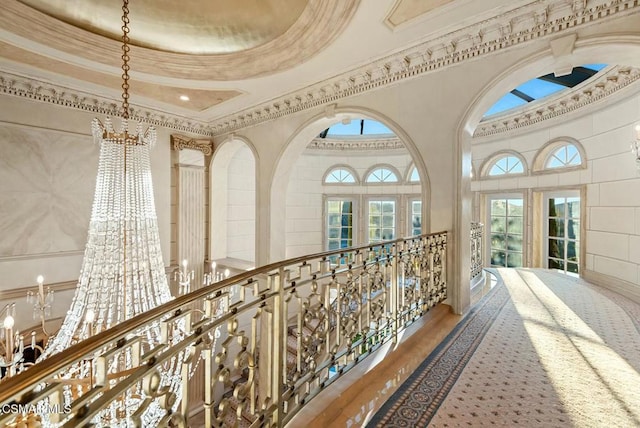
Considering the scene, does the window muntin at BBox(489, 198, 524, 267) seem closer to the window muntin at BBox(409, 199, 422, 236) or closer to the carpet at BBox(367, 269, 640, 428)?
the window muntin at BBox(409, 199, 422, 236)

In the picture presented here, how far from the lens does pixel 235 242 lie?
7.37 m

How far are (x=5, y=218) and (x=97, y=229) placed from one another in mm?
3075

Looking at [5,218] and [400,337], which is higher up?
[5,218]

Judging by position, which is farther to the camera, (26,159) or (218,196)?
(218,196)

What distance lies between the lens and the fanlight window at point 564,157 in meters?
5.74

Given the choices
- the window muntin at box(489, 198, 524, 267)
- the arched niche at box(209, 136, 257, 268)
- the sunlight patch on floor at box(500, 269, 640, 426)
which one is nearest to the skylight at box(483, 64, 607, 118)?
the window muntin at box(489, 198, 524, 267)

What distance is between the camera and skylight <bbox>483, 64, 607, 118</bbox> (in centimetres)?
517

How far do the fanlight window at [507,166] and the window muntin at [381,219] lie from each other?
267 cm

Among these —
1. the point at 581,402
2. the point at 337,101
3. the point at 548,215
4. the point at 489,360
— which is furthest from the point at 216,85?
the point at 548,215

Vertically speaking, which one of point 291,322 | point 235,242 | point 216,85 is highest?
point 216,85

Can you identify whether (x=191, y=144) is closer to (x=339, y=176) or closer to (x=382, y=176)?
(x=339, y=176)

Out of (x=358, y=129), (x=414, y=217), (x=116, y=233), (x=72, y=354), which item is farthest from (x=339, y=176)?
(x=72, y=354)

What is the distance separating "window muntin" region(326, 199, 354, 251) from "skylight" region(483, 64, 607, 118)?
444 cm

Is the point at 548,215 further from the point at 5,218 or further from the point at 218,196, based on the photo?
the point at 5,218
